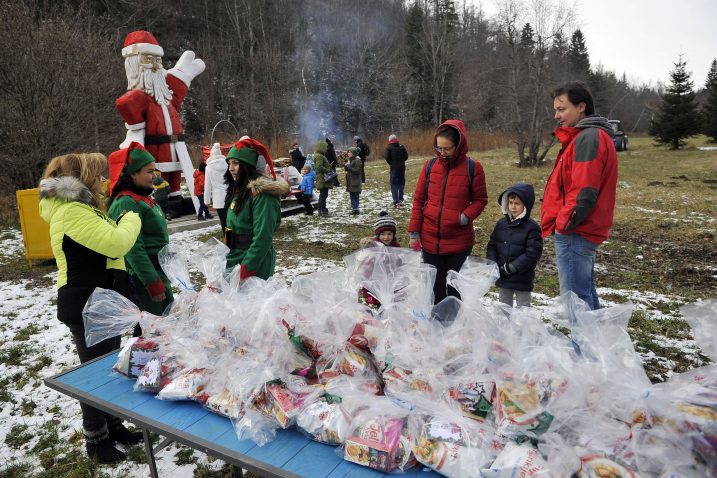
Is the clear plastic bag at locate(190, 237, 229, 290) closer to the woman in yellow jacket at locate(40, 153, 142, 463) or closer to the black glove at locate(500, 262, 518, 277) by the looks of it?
the woman in yellow jacket at locate(40, 153, 142, 463)

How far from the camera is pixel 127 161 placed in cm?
277

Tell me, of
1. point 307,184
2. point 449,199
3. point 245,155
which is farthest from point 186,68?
point 449,199

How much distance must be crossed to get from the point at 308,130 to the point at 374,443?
28680 millimetres

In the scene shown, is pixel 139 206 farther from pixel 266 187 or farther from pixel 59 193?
pixel 266 187

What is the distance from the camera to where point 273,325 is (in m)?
1.97

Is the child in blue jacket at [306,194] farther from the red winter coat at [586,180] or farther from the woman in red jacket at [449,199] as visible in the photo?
the red winter coat at [586,180]

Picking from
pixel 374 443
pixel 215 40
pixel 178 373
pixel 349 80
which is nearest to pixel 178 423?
pixel 178 373

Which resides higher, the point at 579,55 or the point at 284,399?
the point at 579,55

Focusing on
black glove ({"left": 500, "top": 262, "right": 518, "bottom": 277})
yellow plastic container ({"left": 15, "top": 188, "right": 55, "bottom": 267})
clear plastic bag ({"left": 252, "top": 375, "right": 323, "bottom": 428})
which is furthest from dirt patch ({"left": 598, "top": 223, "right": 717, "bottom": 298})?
yellow plastic container ({"left": 15, "top": 188, "right": 55, "bottom": 267})

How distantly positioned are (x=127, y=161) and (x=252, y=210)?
33.2 inches

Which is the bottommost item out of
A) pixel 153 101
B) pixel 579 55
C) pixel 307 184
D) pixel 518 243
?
pixel 518 243

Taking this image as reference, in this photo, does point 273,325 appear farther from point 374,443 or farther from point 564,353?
point 564,353

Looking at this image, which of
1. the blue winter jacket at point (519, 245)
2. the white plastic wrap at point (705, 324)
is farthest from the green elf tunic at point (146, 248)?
the white plastic wrap at point (705, 324)

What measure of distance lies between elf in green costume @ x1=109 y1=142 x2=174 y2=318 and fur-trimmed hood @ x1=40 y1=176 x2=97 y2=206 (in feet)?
1.50
